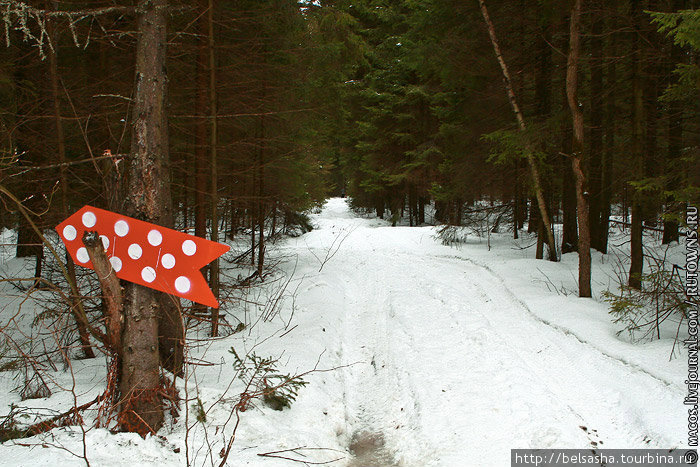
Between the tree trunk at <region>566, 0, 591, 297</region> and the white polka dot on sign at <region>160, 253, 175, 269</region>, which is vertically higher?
the tree trunk at <region>566, 0, 591, 297</region>

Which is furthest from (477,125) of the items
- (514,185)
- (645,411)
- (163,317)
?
(163,317)

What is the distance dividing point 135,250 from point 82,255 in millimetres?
407

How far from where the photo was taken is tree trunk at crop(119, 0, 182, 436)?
3.54 metres

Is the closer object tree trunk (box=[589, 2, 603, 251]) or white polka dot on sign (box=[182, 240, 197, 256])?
white polka dot on sign (box=[182, 240, 197, 256])

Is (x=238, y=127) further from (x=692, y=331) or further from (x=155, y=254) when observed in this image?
(x=692, y=331)

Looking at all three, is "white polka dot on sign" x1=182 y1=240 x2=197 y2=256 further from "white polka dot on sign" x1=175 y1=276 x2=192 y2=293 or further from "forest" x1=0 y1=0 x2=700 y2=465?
"forest" x1=0 y1=0 x2=700 y2=465

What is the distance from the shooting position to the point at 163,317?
4.37m

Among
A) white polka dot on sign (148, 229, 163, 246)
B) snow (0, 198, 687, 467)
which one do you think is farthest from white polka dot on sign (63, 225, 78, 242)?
snow (0, 198, 687, 467)

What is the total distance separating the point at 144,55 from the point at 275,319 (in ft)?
15.9

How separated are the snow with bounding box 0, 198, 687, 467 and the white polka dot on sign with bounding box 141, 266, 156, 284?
0.99 meters

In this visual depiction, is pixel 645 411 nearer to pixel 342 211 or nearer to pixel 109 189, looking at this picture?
pixel 109 189

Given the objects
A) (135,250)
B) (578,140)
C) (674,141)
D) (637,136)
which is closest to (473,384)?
(135,250)

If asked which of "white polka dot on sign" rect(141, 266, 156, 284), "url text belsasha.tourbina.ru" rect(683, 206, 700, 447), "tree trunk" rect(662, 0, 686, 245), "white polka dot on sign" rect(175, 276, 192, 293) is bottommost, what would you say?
"url text belsasha.tourbina.ru" rect(683, 206, 700, 447)

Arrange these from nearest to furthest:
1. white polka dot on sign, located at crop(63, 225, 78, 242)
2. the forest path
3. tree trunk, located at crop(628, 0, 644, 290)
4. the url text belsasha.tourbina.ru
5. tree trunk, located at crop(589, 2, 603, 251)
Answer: white polka dot on sign, located at crop(63, 225, 78, 242) → the url text belsasha.tourbina.ru → the forest path → tree trunk, located at crop(628, 0, 644, 290) → tree trunk, located at crop(589, 2, 603, 251)
